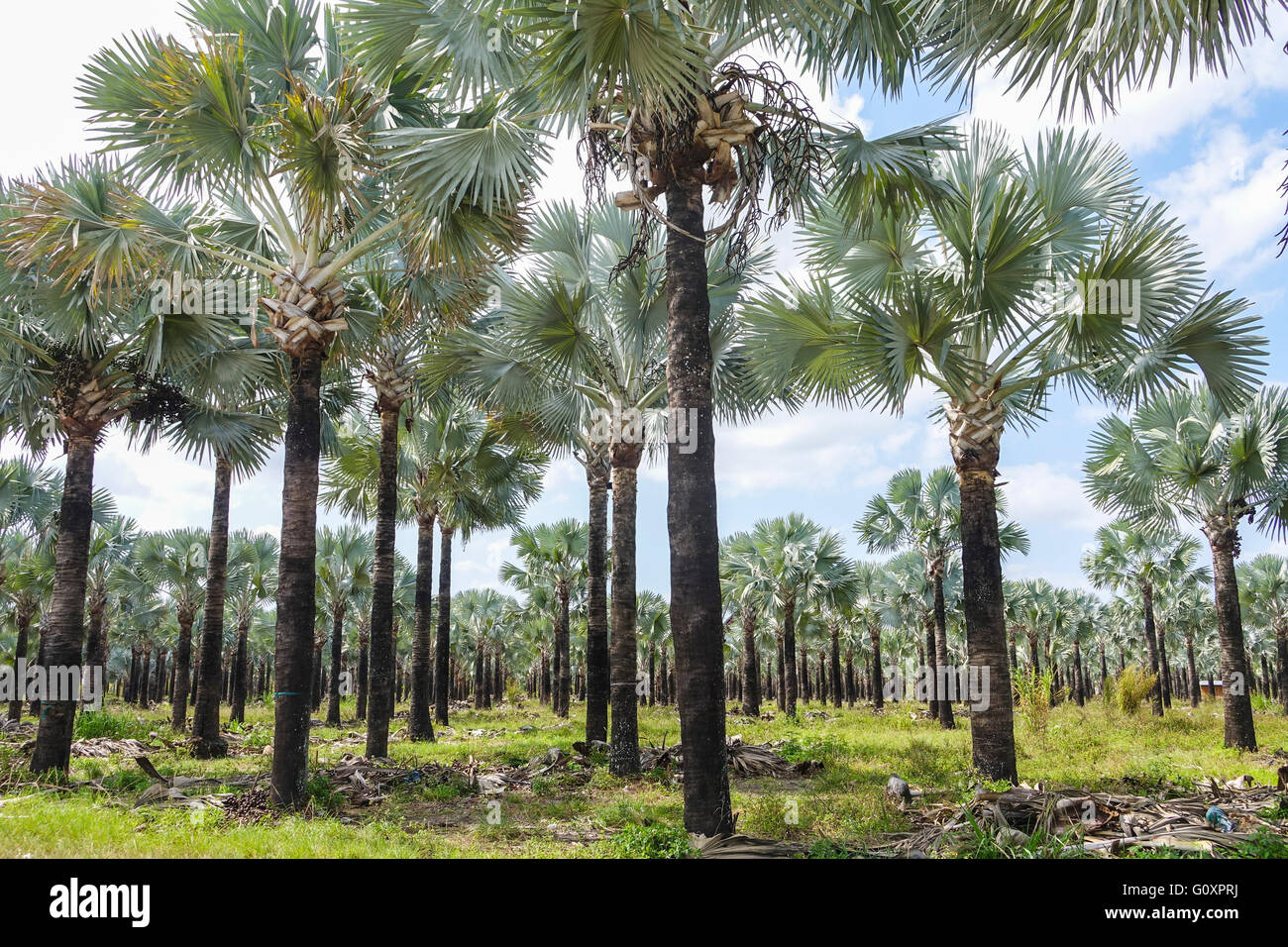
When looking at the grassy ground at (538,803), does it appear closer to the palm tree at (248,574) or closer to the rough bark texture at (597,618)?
the rough bark texture at (597,618)

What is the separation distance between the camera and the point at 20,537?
81.7ft

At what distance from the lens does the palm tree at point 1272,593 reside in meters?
41.2

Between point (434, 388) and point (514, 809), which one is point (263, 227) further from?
point (514, 809)

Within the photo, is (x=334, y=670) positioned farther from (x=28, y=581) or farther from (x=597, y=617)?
(x=28, y=581)

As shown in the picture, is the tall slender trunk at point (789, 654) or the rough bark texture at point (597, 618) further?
the tall slender trunk at point (789, 654)

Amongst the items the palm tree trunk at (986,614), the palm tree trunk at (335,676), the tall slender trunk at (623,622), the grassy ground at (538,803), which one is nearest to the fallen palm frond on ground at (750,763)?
the grassy ground at (538,803)

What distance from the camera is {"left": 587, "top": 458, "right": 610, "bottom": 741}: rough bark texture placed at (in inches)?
541

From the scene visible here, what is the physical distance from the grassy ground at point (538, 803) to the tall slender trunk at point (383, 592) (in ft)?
2.93

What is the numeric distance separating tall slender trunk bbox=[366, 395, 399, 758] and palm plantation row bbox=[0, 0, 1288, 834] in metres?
0.08

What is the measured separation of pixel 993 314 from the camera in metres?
9.76

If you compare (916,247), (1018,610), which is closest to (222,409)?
(916,247)

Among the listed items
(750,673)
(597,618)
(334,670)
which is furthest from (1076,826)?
(750,673)

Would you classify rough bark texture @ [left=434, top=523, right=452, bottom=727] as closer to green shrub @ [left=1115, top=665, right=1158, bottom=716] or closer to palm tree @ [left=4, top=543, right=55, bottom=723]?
palm tree @ [left=4, top=543, right=55, bottom=723]

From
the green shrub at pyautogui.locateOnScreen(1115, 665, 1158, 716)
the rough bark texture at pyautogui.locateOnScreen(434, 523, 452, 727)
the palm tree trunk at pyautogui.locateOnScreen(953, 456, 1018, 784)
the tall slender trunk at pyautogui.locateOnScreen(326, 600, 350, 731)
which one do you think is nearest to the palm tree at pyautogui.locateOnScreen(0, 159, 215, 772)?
the rough bark texture at pyautogui.locateOnScreen(434, 523, 452, 727)
